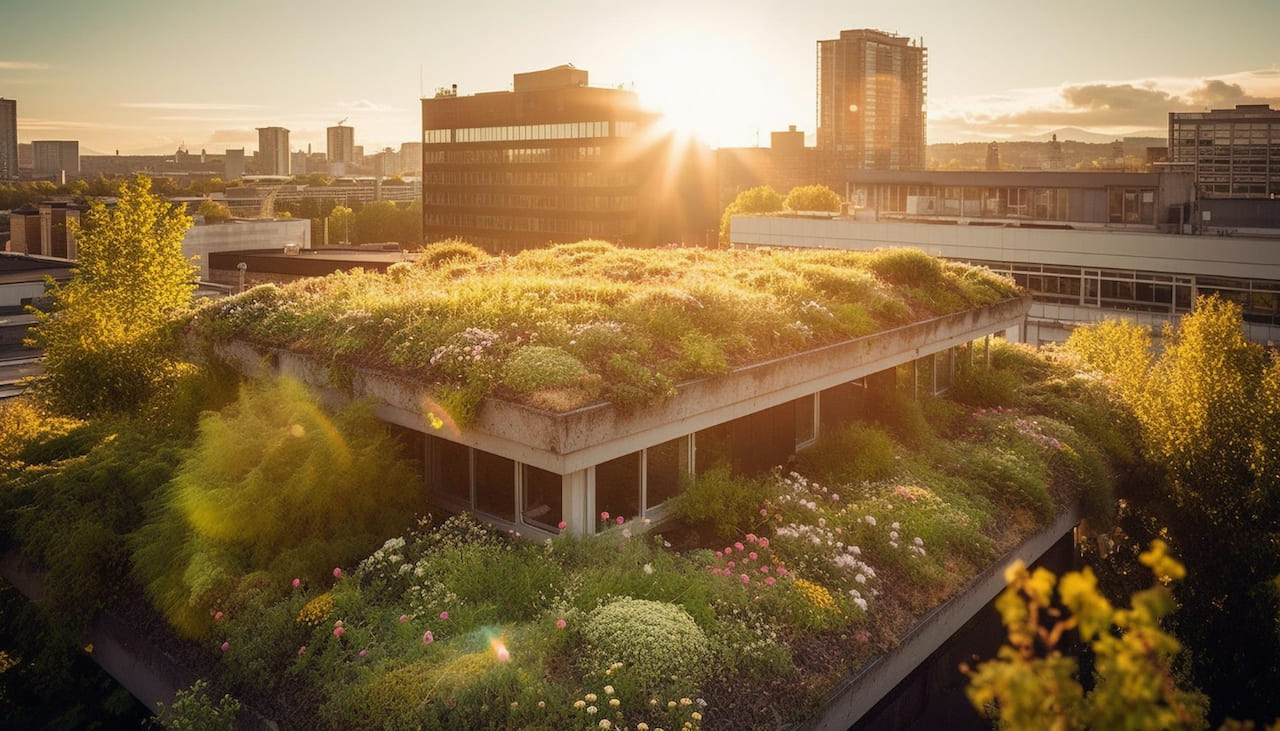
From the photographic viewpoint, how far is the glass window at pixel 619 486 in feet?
45.4

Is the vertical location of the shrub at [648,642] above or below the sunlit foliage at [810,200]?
below

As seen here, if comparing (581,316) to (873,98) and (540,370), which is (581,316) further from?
(873,98)

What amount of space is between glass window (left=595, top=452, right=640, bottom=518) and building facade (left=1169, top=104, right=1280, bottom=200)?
13612 cm

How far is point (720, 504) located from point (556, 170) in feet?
313

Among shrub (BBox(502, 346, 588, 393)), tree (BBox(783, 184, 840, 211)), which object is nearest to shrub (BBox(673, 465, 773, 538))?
shrub (BBox(502, 346, 588, 393))

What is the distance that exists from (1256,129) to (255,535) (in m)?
151

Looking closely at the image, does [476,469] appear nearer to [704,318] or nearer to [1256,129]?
[704,318]

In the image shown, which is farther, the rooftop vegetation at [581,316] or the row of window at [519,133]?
the row of window at [519,133]

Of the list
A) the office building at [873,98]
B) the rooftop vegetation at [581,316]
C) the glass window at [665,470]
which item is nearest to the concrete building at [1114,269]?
the rooftop vegetation at [581,316]

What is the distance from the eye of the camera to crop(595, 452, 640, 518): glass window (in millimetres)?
13844

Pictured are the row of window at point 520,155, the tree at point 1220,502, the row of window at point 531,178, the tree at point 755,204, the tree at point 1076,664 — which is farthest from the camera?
the tree at point 755,204

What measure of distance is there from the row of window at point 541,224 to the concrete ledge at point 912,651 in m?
89.2

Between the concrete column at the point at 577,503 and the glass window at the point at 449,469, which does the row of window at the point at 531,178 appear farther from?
the concrete column at the point at 577,503

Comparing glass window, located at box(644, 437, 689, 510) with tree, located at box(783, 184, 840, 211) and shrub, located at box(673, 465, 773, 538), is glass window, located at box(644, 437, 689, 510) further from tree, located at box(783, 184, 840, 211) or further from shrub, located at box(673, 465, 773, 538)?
tree, located at box(783, 184, 840, 211)
